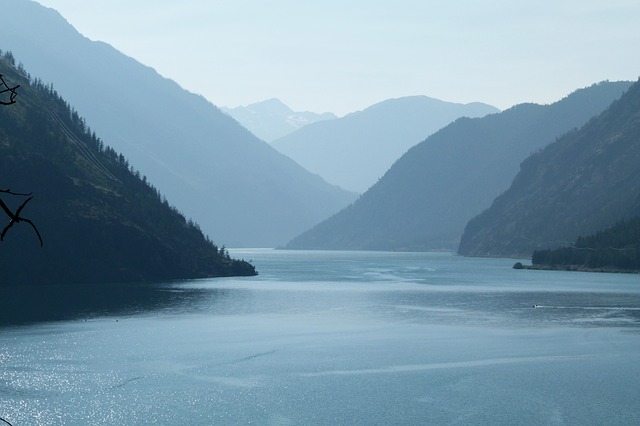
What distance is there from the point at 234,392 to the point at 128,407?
12237mm

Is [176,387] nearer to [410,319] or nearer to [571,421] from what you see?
[571,421]

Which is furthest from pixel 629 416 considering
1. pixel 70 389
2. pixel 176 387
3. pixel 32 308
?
pixel 32 308

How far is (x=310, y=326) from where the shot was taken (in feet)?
520

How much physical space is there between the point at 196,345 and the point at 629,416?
67.4 metres

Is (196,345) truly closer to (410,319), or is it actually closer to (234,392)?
(234,392)

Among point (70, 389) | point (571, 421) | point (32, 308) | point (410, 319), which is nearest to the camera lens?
point (571, 421)

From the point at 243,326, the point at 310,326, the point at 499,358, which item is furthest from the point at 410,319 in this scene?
the point at 499,358

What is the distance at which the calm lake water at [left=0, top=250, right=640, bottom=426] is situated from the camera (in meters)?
82.1

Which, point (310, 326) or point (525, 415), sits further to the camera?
point (310, 326)

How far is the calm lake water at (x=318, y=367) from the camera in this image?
3233 inches

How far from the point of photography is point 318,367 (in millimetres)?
109625

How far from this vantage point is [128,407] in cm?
8356

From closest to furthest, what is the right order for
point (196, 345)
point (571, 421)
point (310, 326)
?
point (571, 421), point (196, 345), point (310, 326)

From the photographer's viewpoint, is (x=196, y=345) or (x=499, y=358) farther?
(x=196, y=345)
